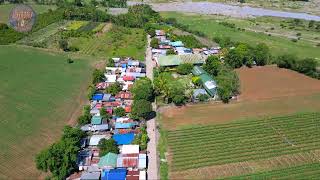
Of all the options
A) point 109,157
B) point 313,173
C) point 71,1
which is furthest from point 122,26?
point 313,173

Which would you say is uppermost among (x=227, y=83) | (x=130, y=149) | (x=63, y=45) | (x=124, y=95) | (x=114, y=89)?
(x=63, y=45)

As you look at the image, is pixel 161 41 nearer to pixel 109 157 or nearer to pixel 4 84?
pixel 4 84

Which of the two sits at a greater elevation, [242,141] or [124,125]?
[124,125]

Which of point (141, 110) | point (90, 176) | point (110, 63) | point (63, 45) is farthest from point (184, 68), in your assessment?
point (90, 176)

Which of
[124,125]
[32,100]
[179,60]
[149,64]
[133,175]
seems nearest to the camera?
[133,175]

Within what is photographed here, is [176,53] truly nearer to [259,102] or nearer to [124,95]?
[124,95]

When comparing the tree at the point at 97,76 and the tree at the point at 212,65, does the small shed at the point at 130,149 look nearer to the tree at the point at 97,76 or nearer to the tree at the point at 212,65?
the tree at the point at 97,76

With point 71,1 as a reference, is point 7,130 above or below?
below
